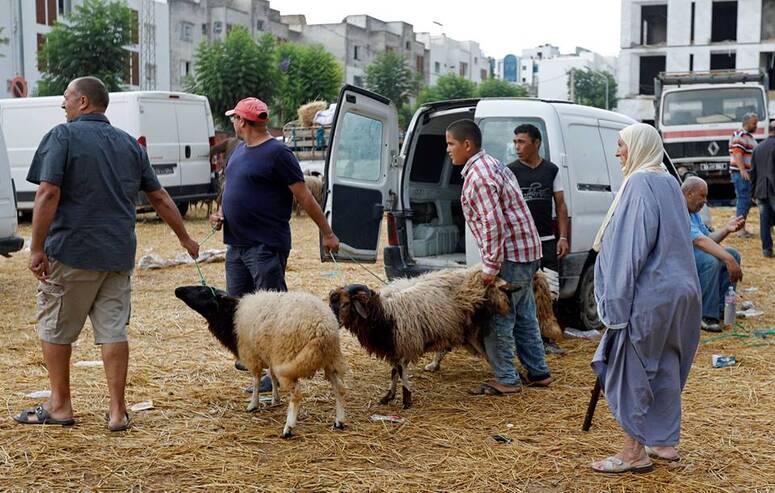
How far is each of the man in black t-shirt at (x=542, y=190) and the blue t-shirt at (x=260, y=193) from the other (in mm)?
2184

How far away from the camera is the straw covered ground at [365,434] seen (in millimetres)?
4832

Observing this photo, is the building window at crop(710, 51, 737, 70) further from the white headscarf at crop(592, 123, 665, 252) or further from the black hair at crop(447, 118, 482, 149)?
the white headscarf at crop(592, 123, 665, 252)

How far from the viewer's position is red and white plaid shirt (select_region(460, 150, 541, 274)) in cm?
624

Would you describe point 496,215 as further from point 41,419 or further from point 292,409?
point 41,419

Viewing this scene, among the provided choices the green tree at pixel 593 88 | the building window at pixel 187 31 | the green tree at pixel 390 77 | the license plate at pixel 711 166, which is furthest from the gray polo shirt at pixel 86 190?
the green tree at pixel 593 88

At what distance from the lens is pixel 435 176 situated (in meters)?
8.98

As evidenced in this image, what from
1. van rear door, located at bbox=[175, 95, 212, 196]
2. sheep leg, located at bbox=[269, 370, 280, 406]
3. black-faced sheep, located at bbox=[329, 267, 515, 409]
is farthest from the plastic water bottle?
van rear door, located at bbox=[175, 95, 212, 196]

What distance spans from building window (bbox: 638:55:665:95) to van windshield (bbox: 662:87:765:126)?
3957cm

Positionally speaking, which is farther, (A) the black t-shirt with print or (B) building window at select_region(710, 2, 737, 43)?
(B) building window at select_region(710, 2, 737, 43)

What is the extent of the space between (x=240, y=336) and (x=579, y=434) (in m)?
2.24

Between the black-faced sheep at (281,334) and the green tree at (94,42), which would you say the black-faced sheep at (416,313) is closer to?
the black-faced sheep at (281,334)

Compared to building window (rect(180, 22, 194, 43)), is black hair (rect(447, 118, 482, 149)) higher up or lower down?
lower down

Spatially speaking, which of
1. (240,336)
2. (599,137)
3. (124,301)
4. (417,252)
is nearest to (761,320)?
(599,137)

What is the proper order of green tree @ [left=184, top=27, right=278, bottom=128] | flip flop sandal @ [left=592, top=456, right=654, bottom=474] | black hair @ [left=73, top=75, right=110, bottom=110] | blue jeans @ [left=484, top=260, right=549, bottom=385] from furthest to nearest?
1. green tree @ [left=184, top=27, right=278, bottom=128]
2. blue jeans @ [left=484, top=260, right=549, bottom=385]
3. black hair @ [left=73, top=75, right=110, bottom=110]
4. flip flop sandal @ [left=592, top=456, right=654, bottom=474]
